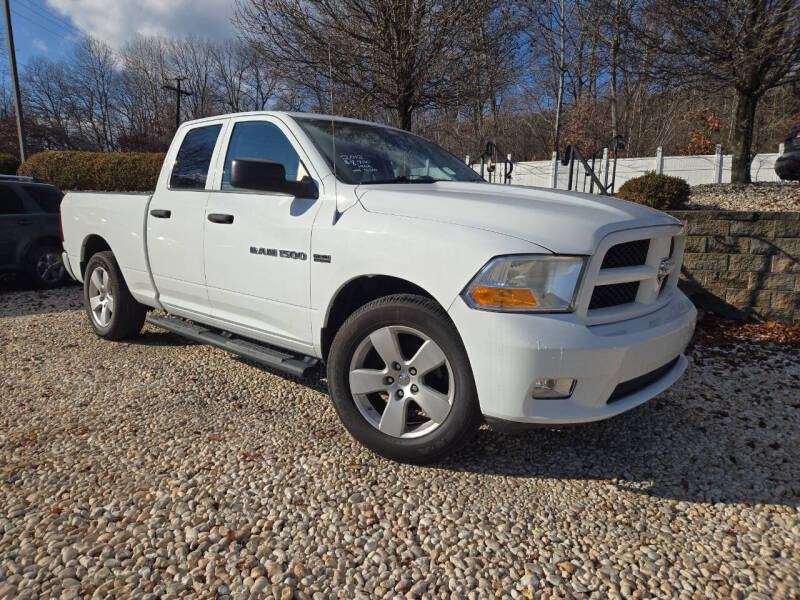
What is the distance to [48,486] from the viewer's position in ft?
8.34

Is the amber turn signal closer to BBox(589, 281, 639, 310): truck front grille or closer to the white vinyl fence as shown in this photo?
BBox(589, 281, 639, 310): truck front grille

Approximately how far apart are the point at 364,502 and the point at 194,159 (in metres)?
2.86

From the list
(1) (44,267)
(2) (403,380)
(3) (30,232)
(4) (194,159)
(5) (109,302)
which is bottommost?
(1) (44,267)

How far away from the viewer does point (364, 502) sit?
245 centimetres

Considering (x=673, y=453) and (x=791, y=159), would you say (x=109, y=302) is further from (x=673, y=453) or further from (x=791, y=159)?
(x=791, y=159)

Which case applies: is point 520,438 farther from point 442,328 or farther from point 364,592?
point 364,592

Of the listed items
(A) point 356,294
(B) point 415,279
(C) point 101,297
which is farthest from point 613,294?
(C) point 101,297

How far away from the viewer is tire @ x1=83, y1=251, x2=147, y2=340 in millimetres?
4633

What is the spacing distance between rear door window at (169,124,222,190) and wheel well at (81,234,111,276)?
1.44 metres

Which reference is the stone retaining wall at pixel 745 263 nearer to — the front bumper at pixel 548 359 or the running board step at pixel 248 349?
the front bumper at pixel 548 359

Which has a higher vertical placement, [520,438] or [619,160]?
[619,160]

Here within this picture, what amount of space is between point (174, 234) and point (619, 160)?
2022cm

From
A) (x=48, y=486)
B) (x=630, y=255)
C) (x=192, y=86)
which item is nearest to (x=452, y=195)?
(x=630, y=255)

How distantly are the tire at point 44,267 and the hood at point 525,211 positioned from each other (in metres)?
6.91
